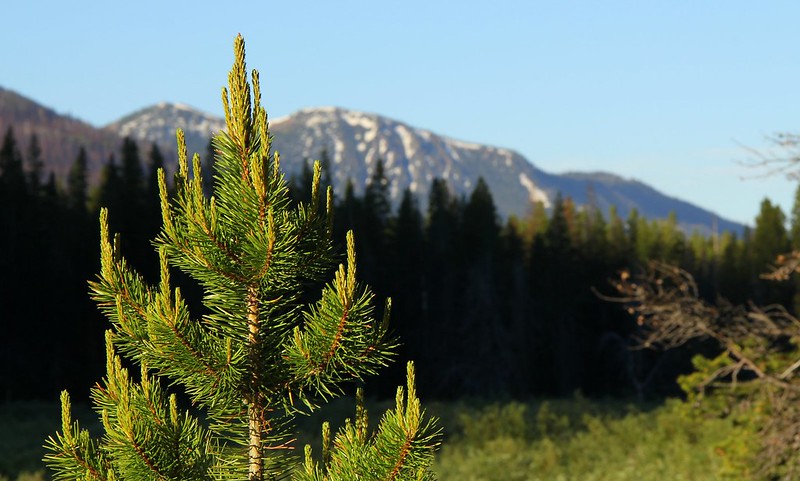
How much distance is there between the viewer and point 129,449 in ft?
11.7

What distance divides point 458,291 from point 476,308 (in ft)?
15.6

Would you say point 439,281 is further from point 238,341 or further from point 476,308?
point 238,341

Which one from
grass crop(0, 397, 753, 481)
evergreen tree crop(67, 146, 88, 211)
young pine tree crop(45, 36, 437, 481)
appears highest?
evergreen tree crop(67, 146, 88, 211)

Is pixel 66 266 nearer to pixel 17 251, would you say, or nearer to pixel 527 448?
pixel 17 251

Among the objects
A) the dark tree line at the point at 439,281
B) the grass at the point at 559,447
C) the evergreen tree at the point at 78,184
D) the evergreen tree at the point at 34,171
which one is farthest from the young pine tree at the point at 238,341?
the evergreen tree at the point at 78,184

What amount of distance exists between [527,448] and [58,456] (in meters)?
23.9

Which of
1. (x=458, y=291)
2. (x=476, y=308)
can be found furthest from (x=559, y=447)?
(x=458, y=291)

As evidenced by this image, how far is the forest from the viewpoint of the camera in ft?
153

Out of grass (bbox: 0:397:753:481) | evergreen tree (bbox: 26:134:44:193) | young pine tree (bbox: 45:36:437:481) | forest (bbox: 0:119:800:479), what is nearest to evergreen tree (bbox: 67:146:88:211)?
forest (bbox: 0:119:800:479)

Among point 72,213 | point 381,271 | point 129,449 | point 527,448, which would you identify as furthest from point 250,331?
point 381,271

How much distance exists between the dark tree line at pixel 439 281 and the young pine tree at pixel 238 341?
36.1 m

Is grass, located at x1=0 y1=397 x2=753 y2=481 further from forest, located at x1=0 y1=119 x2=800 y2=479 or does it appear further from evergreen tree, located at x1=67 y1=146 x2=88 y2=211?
evergreen tree, located at x1=67 y1=146 x2=88 y2=211

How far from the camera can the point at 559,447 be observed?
26.2 meters

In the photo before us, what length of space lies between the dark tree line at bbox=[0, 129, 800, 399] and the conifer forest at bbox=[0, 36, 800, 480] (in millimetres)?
111
